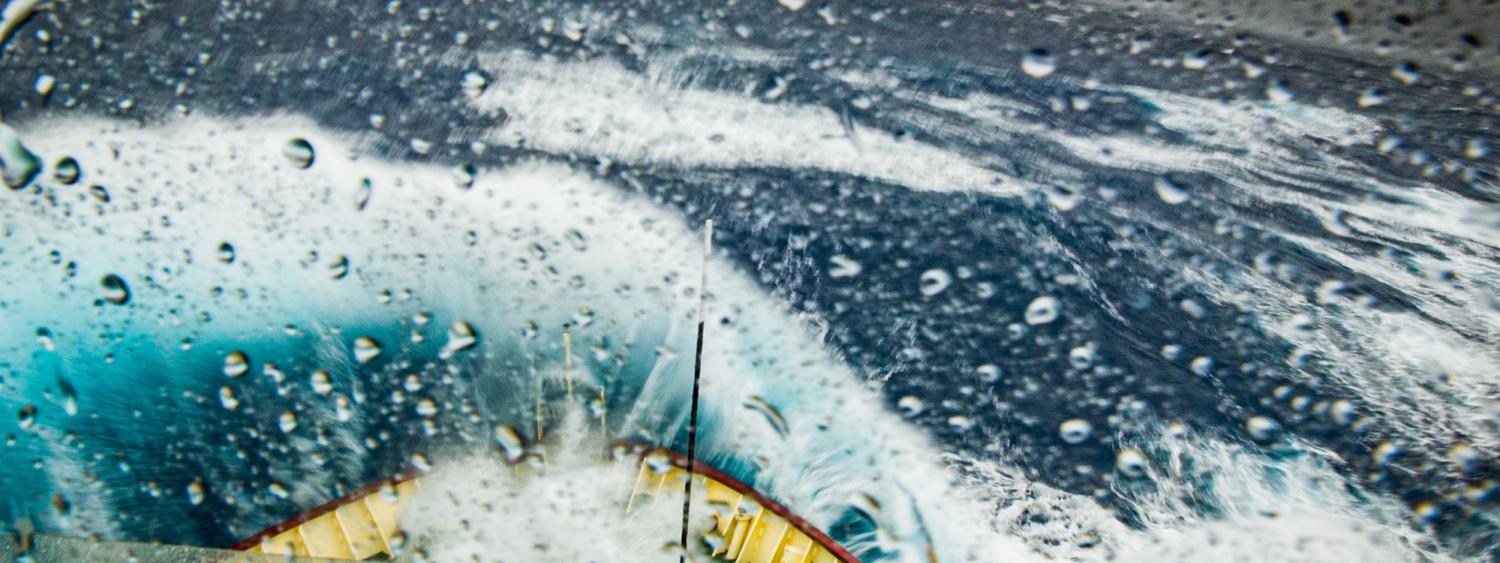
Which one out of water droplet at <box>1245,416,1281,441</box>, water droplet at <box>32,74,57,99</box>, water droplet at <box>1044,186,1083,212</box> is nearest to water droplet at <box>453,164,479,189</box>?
water droplet at <box>32,74,57,99</box>

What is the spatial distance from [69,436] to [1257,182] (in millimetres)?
895

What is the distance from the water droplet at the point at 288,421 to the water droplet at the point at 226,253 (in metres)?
0.12

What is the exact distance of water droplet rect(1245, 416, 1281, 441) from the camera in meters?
0.56

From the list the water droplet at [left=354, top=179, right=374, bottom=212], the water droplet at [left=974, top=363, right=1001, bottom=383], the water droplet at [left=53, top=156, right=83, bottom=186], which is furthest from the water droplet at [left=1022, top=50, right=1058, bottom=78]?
the water droplet at [left=53, top=156, right=83, bottom=186]

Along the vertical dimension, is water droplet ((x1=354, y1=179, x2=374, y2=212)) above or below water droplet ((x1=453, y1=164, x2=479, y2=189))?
below

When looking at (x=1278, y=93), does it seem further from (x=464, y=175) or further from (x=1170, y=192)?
(x=464, y=175)

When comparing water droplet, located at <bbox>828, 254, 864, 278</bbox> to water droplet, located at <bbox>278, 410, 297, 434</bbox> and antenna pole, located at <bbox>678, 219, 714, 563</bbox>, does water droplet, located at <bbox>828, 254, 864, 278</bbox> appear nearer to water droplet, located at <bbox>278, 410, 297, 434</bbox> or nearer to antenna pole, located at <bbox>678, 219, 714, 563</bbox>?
antenna pole, located at <bbox>678, 219, 714, 563</bbox>

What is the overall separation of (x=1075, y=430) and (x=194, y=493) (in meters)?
0.63

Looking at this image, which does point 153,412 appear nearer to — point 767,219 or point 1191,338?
point 767,219

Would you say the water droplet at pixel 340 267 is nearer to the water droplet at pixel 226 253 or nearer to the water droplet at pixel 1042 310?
the water droplet at pixel 226 253

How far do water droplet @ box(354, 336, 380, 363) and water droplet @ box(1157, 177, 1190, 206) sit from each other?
587 millimetres

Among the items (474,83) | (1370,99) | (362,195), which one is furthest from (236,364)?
(1370,99)

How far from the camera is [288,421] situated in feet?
1.91

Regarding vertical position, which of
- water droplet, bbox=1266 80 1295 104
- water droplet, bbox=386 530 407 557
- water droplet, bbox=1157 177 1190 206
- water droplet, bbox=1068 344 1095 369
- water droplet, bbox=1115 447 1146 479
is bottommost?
Result: water droplet, bbox=386 530 407 557
